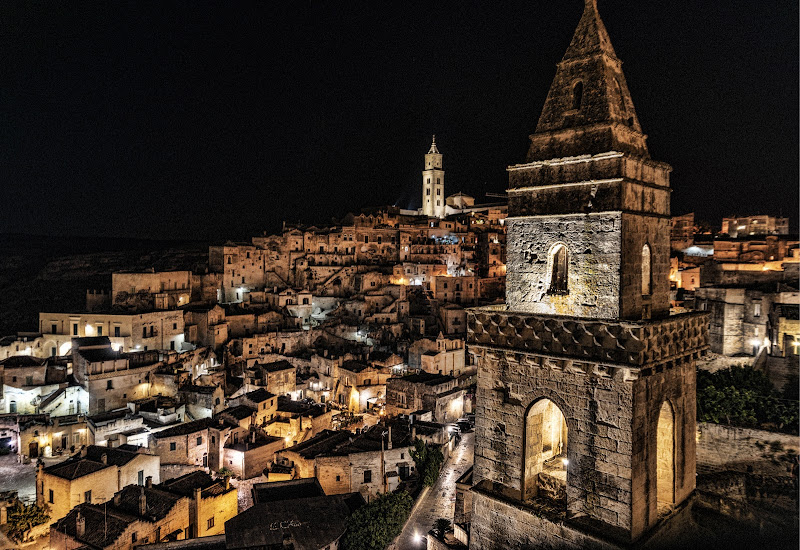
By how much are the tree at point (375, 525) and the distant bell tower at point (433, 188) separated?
6635 cm

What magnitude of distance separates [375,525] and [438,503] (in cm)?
439

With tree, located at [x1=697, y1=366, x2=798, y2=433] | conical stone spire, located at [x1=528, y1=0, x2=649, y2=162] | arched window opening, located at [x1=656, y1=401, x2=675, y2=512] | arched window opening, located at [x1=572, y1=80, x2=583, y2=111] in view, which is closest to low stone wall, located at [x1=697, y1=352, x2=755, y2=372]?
tree, located at [x1=697, y1=366, x2=798, y2=433]

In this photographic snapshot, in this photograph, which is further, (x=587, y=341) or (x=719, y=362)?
(x=719, y=362)

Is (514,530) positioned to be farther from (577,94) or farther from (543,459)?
(577,94)

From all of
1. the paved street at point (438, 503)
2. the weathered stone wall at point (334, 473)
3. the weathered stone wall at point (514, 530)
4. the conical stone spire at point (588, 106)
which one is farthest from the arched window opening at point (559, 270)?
the weathered stone wall at point (334, 473)

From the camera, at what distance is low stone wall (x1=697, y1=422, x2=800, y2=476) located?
684 inches

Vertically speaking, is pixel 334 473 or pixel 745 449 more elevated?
pixel 745 449

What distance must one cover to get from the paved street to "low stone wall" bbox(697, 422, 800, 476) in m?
10.6

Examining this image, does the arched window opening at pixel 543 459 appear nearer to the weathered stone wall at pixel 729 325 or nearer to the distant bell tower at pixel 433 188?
the weathered stone wall at pixel 729 325

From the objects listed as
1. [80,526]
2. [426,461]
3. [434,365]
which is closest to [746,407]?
[426,461]

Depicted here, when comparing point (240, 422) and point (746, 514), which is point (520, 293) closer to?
point (746, 514)

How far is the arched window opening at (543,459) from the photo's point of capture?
28.7ft

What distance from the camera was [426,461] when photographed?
2420 cm

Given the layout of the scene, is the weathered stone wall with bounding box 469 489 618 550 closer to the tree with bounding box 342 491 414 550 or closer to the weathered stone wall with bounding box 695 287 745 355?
the tree with bounding box 342 491 414 550
